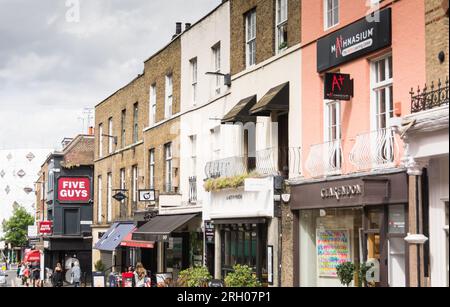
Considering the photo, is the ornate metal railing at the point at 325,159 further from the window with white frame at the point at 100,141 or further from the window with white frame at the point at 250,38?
the window with white frame at the point at 100,141

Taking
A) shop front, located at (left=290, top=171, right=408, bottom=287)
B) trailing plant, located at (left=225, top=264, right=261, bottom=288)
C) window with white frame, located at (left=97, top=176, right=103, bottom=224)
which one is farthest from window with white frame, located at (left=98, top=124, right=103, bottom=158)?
shop front, located at (left=290, top=171, right=408, bottom=287)

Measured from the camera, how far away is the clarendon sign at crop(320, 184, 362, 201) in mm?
16984

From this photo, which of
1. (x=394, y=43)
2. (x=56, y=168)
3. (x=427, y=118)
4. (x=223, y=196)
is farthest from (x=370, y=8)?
(x=56, y=168)

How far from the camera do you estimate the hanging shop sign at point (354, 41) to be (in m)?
16.7

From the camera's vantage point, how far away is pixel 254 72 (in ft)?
76.7

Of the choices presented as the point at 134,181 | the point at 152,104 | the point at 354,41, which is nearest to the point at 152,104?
the point at 152,104

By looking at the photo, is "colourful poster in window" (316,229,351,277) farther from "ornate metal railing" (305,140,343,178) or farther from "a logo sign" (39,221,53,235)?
"a logo sign" (39,221,53,235)

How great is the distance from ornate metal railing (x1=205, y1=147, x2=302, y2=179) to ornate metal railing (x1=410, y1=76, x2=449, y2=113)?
5.80 metres

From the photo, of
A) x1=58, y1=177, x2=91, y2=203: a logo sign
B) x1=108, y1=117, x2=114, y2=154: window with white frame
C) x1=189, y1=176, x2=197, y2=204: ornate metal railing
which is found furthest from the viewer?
x1=58, y1=177, x2=91, y2=203: a logo sign

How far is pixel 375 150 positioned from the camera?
16656mm

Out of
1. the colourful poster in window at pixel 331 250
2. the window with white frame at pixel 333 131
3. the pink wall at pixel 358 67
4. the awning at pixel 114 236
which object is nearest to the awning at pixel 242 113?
the pink wall at pixel 358 67

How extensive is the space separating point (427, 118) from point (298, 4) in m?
8.36

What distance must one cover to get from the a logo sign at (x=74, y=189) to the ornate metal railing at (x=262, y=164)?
3061 cm

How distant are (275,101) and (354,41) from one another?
12.0ft
